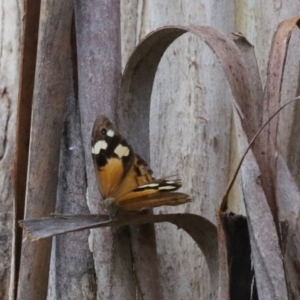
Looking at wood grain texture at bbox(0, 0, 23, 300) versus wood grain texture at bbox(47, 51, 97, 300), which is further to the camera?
wood grain texture at bbox(0, 0, 23, 300)

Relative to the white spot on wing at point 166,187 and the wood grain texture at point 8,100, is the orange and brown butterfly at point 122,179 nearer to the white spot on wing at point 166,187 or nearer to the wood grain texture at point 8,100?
the white spot on wing at point 166,187

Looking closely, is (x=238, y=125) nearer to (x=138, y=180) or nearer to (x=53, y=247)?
(x=138, y=180)

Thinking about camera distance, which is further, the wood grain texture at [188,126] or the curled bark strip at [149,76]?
the wood grain texture at [188,126]

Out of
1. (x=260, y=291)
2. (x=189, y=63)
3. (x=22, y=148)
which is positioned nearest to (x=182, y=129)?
(x=189, y=63)

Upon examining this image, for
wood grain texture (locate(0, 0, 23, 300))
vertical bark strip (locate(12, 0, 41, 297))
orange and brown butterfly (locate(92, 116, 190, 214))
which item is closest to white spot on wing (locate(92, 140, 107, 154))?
orange and brown butterfly (locate(92, 116, 190, 214))

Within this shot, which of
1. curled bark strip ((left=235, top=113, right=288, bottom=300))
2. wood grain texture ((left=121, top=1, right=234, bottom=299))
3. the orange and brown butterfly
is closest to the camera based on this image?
curled bark strip ((left=235, top=113, right=288, bottom=300))

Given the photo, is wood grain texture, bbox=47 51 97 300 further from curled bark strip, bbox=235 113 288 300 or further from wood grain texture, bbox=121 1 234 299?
curled bark strip, bbox=235 113 288 300

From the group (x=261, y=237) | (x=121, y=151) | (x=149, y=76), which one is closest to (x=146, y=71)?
(x=149, y=76)

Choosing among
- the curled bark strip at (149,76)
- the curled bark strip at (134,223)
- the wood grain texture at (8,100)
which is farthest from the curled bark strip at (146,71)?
the wood grain texture at (8,100)

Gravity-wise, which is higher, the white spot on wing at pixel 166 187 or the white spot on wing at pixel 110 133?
the white spot on wing at pixel 110 133
